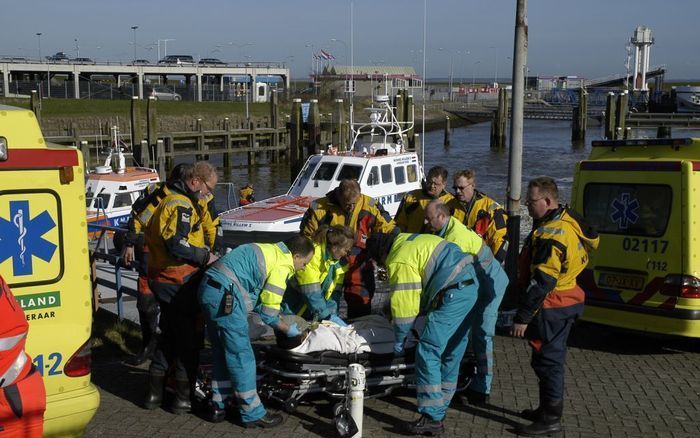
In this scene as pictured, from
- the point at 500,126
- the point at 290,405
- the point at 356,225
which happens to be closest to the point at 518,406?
the point at 290,405

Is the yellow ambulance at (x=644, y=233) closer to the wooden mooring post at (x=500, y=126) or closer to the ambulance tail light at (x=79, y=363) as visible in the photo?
the ambulance tail light at (x=79, y=363)

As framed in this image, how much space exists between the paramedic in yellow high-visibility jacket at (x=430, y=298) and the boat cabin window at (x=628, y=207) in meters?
2.79

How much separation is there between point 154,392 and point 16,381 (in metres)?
2.72

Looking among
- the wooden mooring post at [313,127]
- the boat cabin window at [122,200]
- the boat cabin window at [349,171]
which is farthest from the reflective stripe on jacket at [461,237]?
the wooden mooring post at [313,127]

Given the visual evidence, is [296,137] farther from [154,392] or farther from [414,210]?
[154,392]

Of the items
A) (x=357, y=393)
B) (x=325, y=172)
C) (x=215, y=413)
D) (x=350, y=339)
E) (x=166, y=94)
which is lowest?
(x=215, y=413)

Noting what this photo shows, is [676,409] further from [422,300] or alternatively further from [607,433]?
[422,300]

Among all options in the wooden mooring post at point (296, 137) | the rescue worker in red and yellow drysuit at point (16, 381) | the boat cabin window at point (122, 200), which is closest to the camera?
the rescue worker in red and yellow drysuit at point (16, 381)

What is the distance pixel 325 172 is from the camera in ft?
59.7

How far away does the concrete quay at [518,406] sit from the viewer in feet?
21.1

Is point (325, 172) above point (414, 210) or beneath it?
beneath

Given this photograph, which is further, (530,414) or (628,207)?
(628,207)

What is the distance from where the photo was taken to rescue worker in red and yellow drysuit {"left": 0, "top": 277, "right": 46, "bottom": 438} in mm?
4078

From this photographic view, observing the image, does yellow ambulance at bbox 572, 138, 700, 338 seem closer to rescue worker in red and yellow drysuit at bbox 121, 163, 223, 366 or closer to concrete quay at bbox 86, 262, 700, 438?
concrete quay at bbox 86, 262, 700, 438
